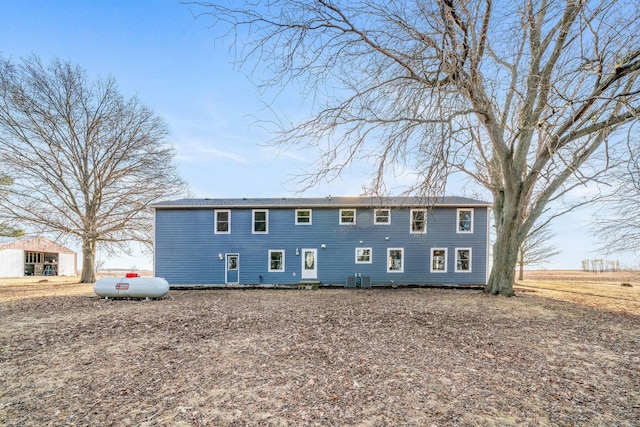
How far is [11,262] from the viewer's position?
1052 inches

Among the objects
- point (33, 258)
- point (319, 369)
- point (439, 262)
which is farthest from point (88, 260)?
point (439, 262)

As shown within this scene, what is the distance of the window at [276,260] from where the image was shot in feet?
53.0

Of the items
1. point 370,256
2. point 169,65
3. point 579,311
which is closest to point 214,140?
point 169,65

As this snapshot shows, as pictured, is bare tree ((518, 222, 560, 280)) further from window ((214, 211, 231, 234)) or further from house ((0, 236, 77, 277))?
house ((0, 236, 77, 277))

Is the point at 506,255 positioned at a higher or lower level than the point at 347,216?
lower

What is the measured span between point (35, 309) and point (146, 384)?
28.6ft

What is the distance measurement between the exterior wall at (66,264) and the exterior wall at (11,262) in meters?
4.47

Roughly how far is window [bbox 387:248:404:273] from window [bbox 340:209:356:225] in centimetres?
259

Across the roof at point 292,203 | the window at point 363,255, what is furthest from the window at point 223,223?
the window at point 363,255

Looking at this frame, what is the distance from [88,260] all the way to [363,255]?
17.7 meters

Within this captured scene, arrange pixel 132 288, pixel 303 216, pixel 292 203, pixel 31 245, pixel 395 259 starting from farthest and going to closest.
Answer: pixel 31 245 < pixel 303 216 < pixel 292 203 < pixel 395 259 < pixel 132 288

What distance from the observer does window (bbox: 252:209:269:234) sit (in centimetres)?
1634

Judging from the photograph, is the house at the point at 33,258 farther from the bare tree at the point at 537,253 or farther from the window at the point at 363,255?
the bare tree at the point at 537,253

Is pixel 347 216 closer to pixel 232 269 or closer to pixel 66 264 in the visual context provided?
pixel 232 269
